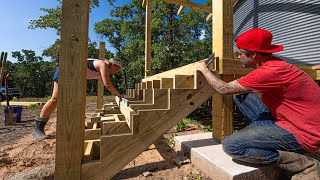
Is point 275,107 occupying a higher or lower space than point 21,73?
lower

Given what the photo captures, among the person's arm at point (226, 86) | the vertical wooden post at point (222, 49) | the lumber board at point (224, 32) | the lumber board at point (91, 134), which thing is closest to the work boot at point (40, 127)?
the lumber board at point (91, 134)

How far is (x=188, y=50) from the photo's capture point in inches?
655

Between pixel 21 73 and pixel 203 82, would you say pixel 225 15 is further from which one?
pixel 21 73

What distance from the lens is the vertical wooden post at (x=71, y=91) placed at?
161 cm

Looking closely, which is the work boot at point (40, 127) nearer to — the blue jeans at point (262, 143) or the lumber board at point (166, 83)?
the lumber board at point (166, 83)

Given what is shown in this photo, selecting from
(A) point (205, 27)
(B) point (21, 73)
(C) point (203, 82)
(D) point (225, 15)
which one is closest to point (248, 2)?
(D) point (225, 15)

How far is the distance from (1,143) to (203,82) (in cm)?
390

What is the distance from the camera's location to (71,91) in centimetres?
163

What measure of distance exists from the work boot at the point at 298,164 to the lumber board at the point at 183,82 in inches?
43.7

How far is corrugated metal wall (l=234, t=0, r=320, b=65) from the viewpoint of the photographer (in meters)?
7.25

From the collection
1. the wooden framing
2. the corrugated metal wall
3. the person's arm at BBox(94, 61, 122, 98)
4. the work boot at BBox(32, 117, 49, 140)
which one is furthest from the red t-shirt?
the corrugated metal wall

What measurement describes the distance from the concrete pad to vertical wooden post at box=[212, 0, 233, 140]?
0.25m

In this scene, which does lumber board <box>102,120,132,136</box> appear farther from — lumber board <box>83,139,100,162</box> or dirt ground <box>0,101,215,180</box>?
dirt ground <box>0,101,215,180</box>

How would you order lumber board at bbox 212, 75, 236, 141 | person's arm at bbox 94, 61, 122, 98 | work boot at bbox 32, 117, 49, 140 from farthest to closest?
work boot at bbox 32, 117, 49, 140
person's arm at bbox 94, 61, 122, 98
lumber board at bbox 212, 75, 236, 141
